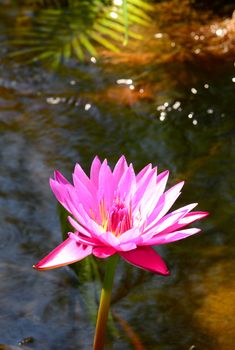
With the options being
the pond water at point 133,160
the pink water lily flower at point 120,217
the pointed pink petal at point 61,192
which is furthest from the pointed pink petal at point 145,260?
the pond water at point 133,160

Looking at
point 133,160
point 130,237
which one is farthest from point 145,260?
point 133,160

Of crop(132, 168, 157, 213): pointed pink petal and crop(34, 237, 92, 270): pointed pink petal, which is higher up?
crop(132, 168, 157, 213): pointed pink petal

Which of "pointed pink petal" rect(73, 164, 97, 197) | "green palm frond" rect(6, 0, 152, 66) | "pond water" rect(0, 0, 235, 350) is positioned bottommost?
"pond water" rect(0, 0, 235, 350)

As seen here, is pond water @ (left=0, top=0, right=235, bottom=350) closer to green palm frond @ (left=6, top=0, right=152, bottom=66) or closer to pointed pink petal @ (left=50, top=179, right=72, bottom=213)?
green palm frond @ (left=6, top=0, right=152, bottom=66)

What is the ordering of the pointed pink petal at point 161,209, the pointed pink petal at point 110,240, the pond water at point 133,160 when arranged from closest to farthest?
the pointed pink petal at point 110,240, the pointed pink petal at point 161,209, the pond water at point 133,160

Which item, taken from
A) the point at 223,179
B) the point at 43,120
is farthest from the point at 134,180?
the point at 43,120

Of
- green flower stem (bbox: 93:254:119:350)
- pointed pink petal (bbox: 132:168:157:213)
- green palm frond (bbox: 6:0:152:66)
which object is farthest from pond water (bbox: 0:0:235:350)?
pointed pink petal (bbox: 132:168:157:213)

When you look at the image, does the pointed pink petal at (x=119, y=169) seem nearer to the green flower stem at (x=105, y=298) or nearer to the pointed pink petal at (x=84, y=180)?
the pointed pink petal at (x=84, y=180)
